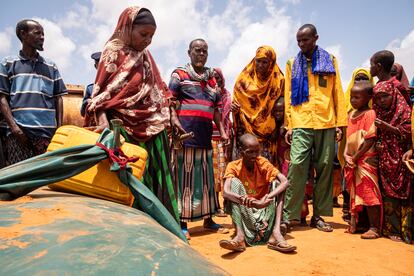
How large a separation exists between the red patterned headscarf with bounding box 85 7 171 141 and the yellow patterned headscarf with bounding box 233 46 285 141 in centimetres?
224

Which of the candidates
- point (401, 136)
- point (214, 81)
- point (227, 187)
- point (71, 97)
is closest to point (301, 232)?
point (227, 187)

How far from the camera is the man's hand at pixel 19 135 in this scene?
12.2 ft

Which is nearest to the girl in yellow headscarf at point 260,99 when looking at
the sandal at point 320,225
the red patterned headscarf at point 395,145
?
the sandal at point 320,225

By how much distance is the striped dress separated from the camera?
14.4 feet

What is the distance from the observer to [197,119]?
440cm

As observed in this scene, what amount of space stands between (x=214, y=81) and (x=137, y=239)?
3817 mm

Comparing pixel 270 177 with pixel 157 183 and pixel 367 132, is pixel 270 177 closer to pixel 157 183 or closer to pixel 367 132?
pixel 367 132

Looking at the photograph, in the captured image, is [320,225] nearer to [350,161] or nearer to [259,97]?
[350,161]

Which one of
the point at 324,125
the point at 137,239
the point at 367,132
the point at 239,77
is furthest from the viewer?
the point at 239,77

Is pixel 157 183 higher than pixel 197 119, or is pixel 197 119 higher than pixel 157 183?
pixel 197 119

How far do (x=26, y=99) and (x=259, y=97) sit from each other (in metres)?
2.76

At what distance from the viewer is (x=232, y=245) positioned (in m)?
3.44

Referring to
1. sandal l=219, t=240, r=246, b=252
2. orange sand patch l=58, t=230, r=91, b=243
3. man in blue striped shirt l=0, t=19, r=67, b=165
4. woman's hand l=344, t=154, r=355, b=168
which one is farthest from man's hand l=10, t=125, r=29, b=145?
woman's hand l=344, t=154, r=355, b=168

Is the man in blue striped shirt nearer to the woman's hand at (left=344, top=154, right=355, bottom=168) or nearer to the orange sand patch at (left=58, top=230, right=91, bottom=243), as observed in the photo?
the orange sand patch at (left=58, top=230, right=91, bottom=243)
